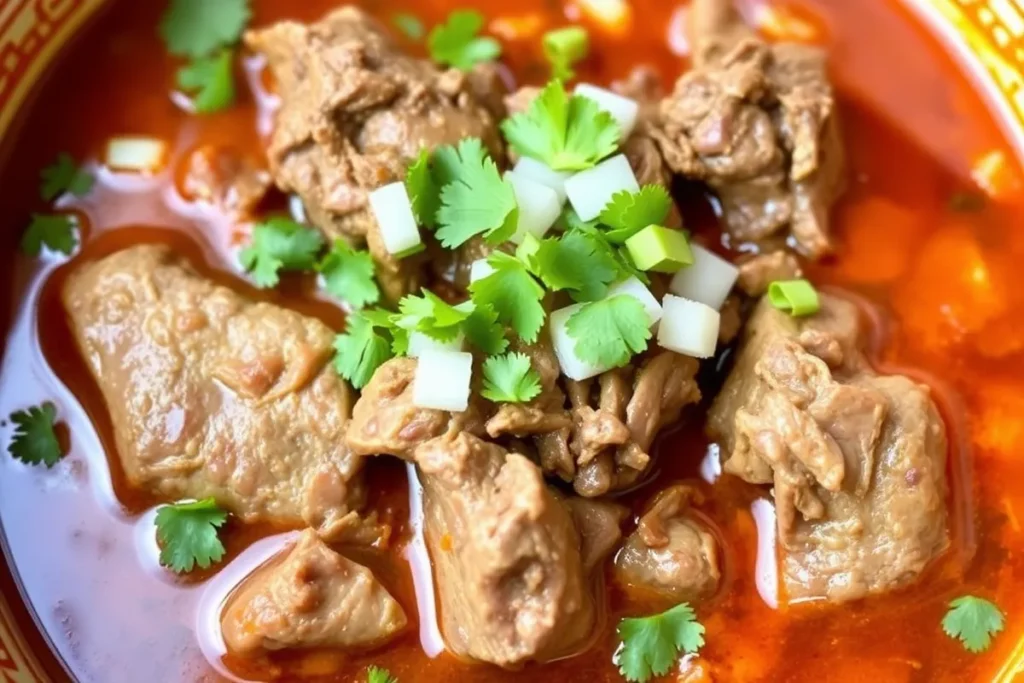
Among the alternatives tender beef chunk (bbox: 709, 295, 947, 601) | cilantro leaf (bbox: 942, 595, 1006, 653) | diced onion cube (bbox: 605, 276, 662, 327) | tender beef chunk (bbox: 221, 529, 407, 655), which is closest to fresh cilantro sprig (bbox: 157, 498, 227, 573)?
tender beef chunk (bbox: 221, 529, 407, 655)

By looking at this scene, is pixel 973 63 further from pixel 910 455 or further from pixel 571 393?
pixel 571 393

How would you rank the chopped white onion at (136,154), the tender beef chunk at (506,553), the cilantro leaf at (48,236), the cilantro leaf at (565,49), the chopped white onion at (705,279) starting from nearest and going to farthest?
the tender beef chunk at (506,553)
the chopped white onion at (705,279)
the cilantro leaf at (48,236)
the chopped white onion at (136,154)
the cilantro leaf at (565,49)

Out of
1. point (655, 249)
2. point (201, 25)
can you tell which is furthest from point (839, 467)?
point (201, 25)

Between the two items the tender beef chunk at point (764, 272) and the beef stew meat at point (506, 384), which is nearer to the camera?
the beef stew meat at point (506, 384)

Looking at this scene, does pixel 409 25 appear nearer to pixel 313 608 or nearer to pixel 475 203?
pixel 475 203

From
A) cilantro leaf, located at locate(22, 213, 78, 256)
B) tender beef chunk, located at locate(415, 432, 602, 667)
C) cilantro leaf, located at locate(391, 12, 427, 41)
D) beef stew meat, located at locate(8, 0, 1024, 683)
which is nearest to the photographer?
tender beef chunk, located at locate(415, 432, 602, 667)

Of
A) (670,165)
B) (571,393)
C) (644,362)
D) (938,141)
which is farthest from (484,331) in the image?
(938,141)

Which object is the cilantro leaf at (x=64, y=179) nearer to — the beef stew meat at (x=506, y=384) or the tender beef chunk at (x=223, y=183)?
the beef stew meat at (x=506, y=384)

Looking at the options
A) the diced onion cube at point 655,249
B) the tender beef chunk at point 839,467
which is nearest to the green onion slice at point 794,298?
the tender beef chunk at point 839,467

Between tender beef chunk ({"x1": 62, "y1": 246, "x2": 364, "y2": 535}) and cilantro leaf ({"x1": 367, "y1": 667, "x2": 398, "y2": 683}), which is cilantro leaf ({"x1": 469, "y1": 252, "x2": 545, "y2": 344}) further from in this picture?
cilantro leaf ({"x1": 367, "y1": 667, "x2": 398, "y2": 683})
